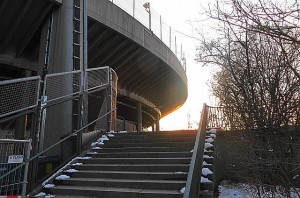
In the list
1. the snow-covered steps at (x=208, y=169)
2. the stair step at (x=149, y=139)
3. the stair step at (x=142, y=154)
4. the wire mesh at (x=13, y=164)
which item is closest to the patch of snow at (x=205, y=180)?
the snow-covered steps at (x=208, y=169)

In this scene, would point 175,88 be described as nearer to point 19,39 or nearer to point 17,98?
point 19,39

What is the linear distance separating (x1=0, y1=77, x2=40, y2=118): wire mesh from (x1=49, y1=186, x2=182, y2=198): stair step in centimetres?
180

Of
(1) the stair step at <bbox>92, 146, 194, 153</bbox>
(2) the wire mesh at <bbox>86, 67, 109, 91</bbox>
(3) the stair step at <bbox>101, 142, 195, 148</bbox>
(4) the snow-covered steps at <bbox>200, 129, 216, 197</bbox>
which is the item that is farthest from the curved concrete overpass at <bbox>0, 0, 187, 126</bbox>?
(4) the snow-covered steps at <bbox>200, 129, 216, 197</bbox>

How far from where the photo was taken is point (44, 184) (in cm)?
638

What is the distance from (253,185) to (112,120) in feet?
16.8

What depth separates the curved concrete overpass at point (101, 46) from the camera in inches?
452

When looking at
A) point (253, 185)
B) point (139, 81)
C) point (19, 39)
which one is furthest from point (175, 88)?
point (253, 185)

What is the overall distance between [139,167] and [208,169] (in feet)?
4.66

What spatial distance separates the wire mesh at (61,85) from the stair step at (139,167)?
1787 mm

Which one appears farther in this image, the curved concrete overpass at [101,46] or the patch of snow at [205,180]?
the curved concrete overpass at [101,46]

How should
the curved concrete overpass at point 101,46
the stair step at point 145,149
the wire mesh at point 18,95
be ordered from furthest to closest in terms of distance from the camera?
→ the curved concrete overpass at point 101,46
the stair step at point 145,149
the wire mesh at point 18,95

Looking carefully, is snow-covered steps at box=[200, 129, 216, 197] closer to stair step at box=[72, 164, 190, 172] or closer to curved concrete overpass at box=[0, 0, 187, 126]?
stair step at box=[72, 164, 190, 172]

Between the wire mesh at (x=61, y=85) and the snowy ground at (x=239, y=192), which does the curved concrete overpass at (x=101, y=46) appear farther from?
the snowy ground at (x=239, y=192)

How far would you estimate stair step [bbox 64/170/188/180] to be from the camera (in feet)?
19.7
